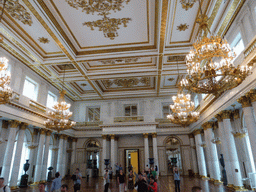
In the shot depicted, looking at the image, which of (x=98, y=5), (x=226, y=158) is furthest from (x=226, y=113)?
(x=98, y=5)

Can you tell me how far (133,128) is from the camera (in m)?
13.5

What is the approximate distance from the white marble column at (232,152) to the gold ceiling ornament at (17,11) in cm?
918

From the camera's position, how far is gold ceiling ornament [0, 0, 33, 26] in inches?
238

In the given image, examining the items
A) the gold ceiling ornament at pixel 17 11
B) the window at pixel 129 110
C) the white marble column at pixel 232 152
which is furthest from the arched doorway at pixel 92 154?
the gold ceiling ornament at pixel 17 11

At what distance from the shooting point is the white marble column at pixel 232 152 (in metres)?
7.45

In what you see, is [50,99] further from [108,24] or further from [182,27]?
[182,27]

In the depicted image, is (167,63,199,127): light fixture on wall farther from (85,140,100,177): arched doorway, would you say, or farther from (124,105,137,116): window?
(85,140,100,177): arched doorway

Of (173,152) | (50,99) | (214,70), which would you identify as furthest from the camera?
(173,152)

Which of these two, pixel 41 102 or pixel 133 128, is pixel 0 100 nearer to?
pixel 41 102

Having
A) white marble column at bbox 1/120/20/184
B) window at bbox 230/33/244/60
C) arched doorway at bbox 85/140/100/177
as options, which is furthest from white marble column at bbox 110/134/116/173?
window at bbox 230/33/244/60

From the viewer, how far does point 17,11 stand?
6410 millimetres

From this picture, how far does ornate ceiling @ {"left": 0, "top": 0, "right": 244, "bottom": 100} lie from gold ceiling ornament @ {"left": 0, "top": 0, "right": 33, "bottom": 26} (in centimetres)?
3

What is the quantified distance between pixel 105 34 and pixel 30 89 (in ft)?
19.4

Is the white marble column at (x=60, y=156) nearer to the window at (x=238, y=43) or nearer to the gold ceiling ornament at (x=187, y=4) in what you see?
the gold ceiling ornament at (x=187, y=4)
